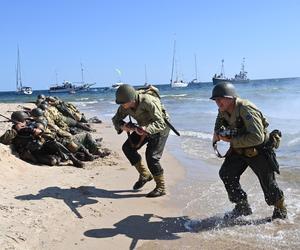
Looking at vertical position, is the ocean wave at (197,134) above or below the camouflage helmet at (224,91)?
below

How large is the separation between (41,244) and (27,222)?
0.50m

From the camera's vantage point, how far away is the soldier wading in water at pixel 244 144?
5.63 metres

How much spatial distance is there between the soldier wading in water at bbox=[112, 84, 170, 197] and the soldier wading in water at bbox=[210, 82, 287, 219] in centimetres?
143

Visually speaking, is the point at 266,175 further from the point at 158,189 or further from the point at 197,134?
the point at 197,134

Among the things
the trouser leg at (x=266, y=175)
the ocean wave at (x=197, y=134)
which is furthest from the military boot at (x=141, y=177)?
the ocean wave at (x=197, y=134)

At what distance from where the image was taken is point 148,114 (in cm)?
734

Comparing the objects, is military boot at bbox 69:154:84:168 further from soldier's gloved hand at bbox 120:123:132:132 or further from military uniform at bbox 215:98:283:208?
military uniform at bbox 215:98:283:208

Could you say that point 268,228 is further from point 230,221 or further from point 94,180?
point 94,180

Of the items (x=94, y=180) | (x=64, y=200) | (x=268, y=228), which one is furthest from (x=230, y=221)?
(x=94, y=180)

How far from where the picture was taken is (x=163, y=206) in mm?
6957

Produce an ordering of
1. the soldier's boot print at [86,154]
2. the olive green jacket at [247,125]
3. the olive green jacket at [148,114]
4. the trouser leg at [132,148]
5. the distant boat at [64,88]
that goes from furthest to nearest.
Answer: the distant boat at [64,88] < the soldier's boot print at [86,154] < the trouser leg at [132,148] < the olive green jacket at [148,114] < the olive green jacket at [247,125]

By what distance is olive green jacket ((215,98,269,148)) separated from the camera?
5590 millimetres

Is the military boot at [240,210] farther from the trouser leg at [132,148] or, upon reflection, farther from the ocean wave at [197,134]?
the ocean wave at [197,134]

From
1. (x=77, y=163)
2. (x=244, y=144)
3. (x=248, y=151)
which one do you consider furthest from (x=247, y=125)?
(x=77, y=163)
